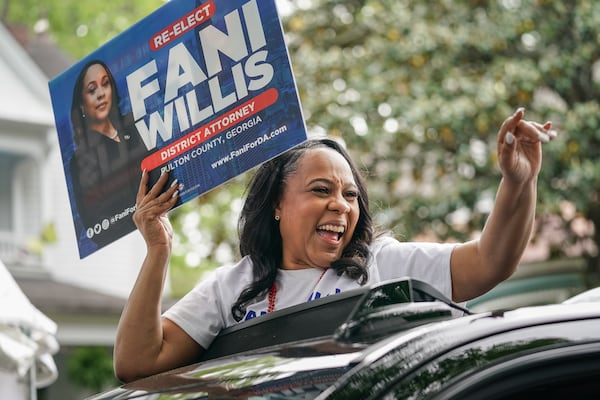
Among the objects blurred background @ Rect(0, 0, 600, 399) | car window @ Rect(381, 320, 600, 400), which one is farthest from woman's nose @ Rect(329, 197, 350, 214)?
A: blurred background @ Rect(0, 0, 600, 399)

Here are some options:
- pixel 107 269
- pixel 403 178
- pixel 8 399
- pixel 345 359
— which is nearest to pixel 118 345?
pixel 345 359

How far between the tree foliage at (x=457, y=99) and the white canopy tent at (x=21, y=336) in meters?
5.85

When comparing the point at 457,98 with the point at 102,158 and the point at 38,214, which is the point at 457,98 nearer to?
the point at 38,214

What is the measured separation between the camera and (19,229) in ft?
62.2

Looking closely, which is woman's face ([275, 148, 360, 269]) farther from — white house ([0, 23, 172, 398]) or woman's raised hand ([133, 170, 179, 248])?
white house ([0, 23, 172, 398])

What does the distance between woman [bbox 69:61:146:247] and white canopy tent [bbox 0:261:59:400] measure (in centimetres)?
273

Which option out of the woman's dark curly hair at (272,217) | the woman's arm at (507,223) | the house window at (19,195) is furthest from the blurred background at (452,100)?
the woman's arm at (507,223)

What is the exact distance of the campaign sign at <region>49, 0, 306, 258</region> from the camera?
2750 millimetres

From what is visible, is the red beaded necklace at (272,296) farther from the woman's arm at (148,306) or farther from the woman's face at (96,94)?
the woman's face at (96,94)

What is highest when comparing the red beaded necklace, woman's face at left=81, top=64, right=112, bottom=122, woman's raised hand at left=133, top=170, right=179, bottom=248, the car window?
woman's face at left=81, top=64, right=112, bottom=122

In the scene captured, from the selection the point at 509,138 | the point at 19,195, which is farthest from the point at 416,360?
the point at 19,195

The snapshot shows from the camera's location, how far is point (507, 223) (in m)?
2.83

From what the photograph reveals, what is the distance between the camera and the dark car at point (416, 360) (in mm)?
1946

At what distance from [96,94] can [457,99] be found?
9.94 meters
